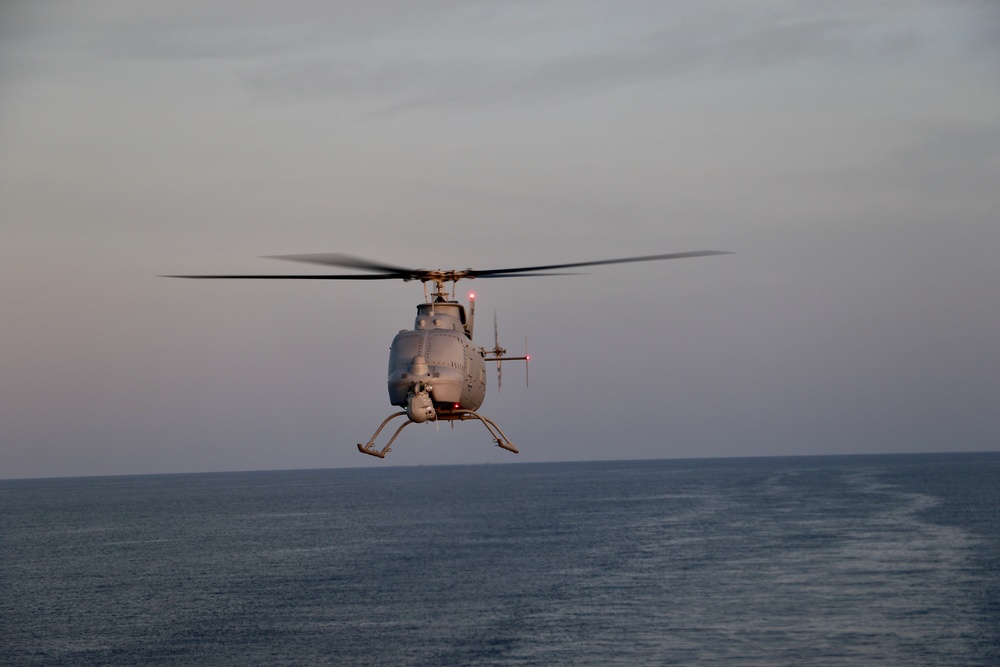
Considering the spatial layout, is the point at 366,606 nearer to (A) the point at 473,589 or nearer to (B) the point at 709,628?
(A) the point at 473,589

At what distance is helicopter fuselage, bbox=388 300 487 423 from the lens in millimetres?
27625

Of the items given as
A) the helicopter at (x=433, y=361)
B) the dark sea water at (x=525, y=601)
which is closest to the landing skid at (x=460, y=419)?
the helicopter at (x=433, y=361)

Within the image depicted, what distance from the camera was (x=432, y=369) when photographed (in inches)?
1097

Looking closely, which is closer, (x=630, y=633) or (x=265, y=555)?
(x=630, y=633)

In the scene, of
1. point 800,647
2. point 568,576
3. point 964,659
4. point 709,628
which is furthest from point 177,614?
point 964,659

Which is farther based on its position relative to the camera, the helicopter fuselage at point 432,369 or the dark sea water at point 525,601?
the dark sea water at point 525,601

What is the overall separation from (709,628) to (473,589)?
124ft

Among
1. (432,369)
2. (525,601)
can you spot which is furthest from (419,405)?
(525,601)

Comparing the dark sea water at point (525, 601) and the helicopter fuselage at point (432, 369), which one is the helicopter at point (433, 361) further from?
the dark sea water at point (525, 601)

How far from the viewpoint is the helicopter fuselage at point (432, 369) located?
27625 mm

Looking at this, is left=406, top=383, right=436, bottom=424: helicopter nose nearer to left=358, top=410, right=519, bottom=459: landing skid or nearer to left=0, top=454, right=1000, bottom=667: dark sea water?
left=358, top=410, right=519, bottom=459: landing skid

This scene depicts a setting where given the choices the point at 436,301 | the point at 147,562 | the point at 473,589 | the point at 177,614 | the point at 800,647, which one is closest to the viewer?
the point at 436,301

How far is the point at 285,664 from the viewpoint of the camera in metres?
110

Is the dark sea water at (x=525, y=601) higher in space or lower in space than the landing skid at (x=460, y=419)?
lower
